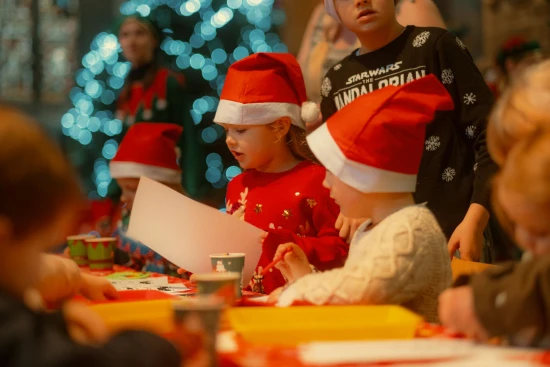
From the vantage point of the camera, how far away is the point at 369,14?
238 cm

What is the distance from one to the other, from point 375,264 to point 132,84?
10.7 ft

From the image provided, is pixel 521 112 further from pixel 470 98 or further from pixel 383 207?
pixel 470 98

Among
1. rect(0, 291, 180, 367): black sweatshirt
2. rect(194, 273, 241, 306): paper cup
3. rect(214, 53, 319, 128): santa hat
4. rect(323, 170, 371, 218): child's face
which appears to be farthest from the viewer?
rect(214, 53, 319, 128): santa hat

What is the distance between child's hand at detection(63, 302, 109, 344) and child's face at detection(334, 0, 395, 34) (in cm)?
153

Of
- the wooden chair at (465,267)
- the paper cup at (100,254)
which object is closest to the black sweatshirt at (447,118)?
the wooden chair at (465,267)

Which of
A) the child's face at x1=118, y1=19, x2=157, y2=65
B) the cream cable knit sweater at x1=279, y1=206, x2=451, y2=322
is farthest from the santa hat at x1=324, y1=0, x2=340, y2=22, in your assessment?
the child's face at x1=118, y1=19, x2=157, y2=65

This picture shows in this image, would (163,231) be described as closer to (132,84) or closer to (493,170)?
(493,170)

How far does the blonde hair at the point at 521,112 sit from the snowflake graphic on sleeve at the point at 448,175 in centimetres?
102

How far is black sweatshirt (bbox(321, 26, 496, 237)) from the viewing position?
230 cm

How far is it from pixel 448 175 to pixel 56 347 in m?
1.62

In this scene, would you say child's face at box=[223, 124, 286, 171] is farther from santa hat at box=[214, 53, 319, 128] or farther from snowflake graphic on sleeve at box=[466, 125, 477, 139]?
snowflake graphic on sleeve at box=[466, 125, 477, 139]

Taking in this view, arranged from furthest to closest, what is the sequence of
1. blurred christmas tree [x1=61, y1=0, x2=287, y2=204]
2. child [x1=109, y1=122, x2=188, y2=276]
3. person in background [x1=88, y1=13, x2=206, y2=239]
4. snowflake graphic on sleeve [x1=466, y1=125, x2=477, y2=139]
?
blurred christmas tree [x1=61, y1=0, x2=287, y2=204], person in background [x1=88, y1=13, x2=206, y2=239], child [x1=109, y1=122, x2=188, y2=276], snowflake graphic on sleeve [x1=466, y1=125, x2=477, y2=139]

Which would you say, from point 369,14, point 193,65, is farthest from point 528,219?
point 193,65

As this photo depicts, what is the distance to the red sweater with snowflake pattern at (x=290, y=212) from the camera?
2.10 metres
